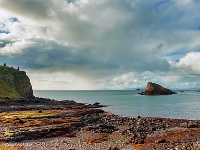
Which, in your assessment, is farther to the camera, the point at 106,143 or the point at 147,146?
the point at 106,143

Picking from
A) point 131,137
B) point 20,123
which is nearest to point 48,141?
point 131,137

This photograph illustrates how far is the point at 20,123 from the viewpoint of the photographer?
78.1 metres

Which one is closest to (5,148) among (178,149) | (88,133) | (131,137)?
(88,133)

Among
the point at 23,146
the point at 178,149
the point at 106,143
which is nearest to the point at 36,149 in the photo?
the point at 23,146

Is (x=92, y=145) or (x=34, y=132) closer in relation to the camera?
(x=92, y=145)

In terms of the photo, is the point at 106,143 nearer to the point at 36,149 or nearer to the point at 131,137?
the point at 131,137

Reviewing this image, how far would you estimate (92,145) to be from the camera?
51156 millimetres

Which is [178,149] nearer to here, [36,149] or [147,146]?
[147,146]

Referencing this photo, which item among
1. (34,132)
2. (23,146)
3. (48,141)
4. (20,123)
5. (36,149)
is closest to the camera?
(36,149)

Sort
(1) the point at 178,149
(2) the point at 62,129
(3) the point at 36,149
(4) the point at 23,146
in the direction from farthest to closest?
(2) the point at 62,129 < (4) the point at 23,146 < (3) the point at 36,149 < (1) the point at 178,149

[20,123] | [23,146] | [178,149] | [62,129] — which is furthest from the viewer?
[20,123]

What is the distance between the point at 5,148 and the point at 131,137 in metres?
27.8

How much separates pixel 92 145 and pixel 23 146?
48.0ft

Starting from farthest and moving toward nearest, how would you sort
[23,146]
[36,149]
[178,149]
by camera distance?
[23,146]
[36,149]
[178,149]
